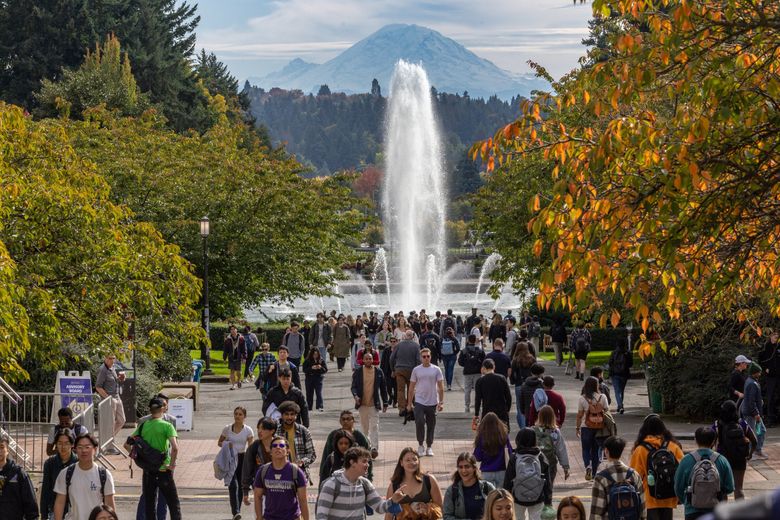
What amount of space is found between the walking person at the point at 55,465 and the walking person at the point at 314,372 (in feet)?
36.7

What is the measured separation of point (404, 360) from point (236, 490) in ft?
Result: 27.2

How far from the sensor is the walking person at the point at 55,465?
12.0 meters

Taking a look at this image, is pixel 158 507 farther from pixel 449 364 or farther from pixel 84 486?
pixel 449 364

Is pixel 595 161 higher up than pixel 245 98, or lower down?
lower down

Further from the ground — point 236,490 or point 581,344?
point 581,344

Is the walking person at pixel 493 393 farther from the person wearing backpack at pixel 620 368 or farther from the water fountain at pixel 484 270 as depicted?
the water fountain at pixel 484 270

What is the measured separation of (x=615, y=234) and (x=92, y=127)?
3515 centimetres

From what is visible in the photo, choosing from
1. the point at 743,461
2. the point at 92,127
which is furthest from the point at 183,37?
the point at 743,461

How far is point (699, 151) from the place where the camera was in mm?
10094

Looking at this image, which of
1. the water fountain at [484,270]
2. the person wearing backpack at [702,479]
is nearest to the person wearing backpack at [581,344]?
the person wearing backpack at [702,479]

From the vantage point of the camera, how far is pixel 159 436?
A: 43.6ft

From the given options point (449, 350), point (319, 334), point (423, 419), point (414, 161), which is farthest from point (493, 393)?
point (414, 161)

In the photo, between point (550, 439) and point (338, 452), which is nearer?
point (338, 452)

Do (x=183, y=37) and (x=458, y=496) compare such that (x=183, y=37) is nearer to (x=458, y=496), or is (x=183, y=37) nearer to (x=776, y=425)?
(x=776, y=425)
